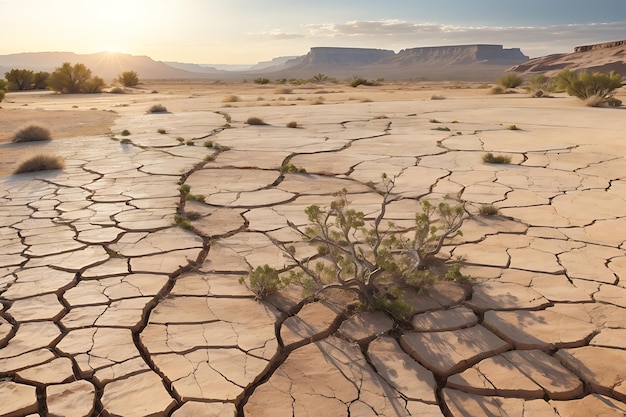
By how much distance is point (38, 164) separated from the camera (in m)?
5.66

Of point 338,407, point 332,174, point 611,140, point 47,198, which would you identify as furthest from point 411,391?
point 611,140

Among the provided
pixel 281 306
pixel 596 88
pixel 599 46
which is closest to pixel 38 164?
pixel 281 306

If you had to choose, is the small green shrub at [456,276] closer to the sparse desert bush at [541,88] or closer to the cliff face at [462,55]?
the sparse desert bush at [541,88]

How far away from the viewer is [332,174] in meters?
5.30

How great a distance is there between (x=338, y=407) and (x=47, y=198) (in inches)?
153

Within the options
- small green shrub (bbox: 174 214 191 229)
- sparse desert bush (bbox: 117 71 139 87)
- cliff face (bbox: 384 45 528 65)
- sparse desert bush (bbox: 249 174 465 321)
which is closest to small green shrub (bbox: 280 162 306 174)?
small green shrub (bbox: 174 214 191 229)

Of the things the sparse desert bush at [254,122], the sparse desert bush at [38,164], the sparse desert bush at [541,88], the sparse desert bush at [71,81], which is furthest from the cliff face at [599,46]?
the sparse desert bush at [38,164]

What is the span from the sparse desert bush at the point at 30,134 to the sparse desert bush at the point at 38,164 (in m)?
2.59

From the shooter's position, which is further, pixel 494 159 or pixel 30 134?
pixel 30 134

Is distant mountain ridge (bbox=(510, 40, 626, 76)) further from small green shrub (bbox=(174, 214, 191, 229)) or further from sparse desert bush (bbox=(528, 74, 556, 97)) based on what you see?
small green shrub (bbox=(174, 214, 191, 229))

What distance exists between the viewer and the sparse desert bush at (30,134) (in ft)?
25.6

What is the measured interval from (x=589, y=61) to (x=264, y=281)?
187ft

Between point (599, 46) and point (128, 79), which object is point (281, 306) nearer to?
point (128, 79)

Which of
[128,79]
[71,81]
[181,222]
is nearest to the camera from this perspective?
[181,222]
